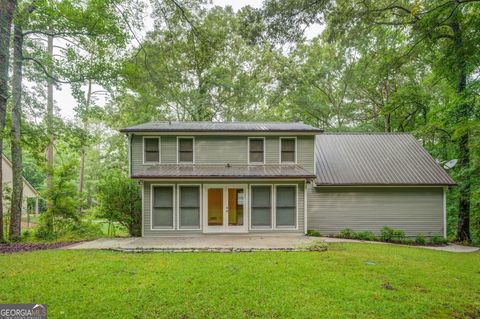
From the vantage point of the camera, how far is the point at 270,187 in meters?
10.8

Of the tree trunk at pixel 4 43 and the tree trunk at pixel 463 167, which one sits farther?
the tree trunk at pixel 463 167

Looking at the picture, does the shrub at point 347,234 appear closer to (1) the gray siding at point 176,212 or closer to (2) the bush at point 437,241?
(1) the gray siding at point 176,212

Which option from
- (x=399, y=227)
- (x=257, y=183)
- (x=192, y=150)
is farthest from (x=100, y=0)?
(x=399, y=227)

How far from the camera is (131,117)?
2044 centimetres

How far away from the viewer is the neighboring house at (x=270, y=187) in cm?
1068

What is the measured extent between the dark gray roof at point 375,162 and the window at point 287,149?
1.56m

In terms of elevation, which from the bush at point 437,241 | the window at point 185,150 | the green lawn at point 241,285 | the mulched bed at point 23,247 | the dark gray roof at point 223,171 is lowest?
the bush at point 437,241

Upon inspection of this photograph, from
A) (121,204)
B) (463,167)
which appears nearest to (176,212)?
(121,204)

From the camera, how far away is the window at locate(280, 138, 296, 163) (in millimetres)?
11727

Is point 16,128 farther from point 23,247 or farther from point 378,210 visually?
point 378,210

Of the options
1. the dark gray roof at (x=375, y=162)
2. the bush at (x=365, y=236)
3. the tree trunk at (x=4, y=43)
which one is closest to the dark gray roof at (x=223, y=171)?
the dark gray roof at (x=375, y=162)

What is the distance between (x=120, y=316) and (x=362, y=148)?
43.6 ft

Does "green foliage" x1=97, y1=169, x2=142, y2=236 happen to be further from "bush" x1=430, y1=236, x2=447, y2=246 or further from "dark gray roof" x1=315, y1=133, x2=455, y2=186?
"bush" x1=430, y1=236, x2=447, y2=246

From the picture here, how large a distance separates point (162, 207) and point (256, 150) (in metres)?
4.77
